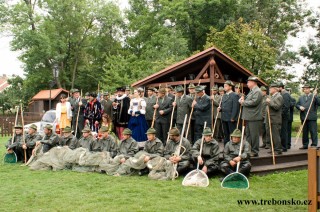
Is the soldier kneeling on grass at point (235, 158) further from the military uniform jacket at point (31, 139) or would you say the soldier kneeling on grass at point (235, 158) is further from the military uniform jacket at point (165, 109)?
the military uniform jacket at point (31, 139)

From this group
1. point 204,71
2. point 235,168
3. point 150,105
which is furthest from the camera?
point 204,71

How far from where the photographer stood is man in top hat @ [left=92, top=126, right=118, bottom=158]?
30.2 ft

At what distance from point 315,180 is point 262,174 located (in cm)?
358

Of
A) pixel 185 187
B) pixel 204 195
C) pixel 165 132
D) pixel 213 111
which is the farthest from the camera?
pixel 213 111

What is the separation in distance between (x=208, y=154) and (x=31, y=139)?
5.38 metres

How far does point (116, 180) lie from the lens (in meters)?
7.81

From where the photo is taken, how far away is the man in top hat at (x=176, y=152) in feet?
26.1

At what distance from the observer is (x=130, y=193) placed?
664cm

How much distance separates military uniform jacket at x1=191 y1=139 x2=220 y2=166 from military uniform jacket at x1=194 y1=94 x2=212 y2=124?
56.7 inches

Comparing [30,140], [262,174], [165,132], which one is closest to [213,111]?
[165,132]

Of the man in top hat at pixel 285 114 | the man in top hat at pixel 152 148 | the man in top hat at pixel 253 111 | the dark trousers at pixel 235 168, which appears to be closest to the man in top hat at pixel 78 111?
the man in top hat at pixel 152 148

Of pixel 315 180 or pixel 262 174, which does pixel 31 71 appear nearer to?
pixel 262 174

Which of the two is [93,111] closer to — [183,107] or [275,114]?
[183,107]

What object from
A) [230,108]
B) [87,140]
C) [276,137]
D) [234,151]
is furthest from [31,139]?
[276,137]
